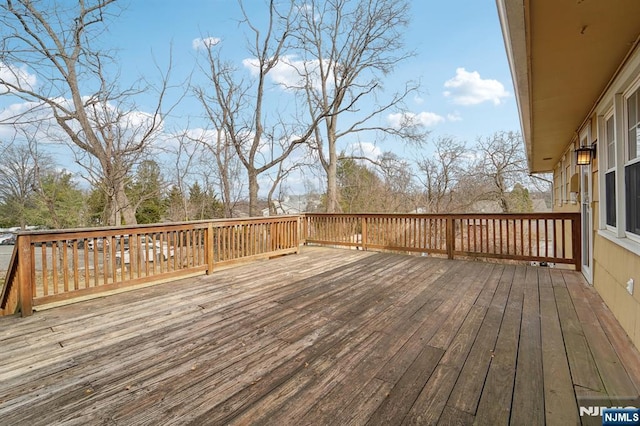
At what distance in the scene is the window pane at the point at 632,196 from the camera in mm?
2352

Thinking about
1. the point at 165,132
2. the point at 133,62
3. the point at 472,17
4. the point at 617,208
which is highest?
the point at 472,17

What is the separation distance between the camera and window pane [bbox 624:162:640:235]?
2352mm

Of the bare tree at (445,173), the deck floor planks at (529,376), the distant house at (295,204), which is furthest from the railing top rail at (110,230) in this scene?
the bare tree at (445,173)

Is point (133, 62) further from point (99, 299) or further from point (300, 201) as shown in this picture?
point (300, 201)

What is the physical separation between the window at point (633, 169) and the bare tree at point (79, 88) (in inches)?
287

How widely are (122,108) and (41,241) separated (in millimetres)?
4283

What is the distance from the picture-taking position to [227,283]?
400cm

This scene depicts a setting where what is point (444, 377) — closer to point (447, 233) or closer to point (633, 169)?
point (633, 169)

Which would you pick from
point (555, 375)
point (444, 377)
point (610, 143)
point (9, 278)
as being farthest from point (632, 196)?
point (9, 278)

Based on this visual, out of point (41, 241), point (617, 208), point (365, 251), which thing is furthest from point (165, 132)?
point (617, 208)

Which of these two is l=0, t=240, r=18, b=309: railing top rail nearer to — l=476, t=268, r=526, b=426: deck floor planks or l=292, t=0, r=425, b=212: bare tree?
l=476, t=268, r=526, b=426: deck floor planks

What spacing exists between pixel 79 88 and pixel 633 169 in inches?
328

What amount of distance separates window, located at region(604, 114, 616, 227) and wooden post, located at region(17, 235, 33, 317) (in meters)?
5.79

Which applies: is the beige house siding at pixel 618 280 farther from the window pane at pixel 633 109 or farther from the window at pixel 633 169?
the window pane at pixel 633 109
